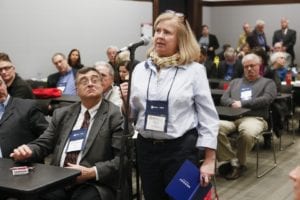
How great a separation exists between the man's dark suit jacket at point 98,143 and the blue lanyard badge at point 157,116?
42cm

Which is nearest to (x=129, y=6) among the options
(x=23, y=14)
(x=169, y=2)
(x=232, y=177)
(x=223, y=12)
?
(x=169, y=2)

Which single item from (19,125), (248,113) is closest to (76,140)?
(19,125)

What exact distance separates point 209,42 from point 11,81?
25.8 ft

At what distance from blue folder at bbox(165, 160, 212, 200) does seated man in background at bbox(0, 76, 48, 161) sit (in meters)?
1.21

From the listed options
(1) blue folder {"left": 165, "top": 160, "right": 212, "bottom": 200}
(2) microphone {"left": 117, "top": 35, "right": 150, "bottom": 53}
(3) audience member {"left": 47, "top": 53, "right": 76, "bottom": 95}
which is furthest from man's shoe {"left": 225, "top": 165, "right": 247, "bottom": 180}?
(3) audience member {"left": 47, "top": 53, "right": 76, "bottom": 95}

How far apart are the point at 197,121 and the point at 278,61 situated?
4299 millimetres

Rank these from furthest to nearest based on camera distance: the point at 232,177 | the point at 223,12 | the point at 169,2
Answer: the point at 223,12
the point at 169,2
the point at 232,177

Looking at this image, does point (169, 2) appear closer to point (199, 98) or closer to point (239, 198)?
point (239, 198)

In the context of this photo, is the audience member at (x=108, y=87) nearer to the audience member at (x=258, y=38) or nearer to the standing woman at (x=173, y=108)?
the standing woman at (x=173, y=108)

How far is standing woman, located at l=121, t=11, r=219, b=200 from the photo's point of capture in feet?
7.23

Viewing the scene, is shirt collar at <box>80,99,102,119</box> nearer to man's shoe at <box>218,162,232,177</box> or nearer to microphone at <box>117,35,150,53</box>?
microphone at <box>117,35,150,53</box>

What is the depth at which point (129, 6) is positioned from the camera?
367 inches

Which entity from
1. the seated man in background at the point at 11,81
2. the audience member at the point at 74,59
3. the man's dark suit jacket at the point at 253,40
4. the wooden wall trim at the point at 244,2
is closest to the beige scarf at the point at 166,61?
the seated man in background at the point at 11,81

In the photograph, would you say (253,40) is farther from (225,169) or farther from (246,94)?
(225,169)
